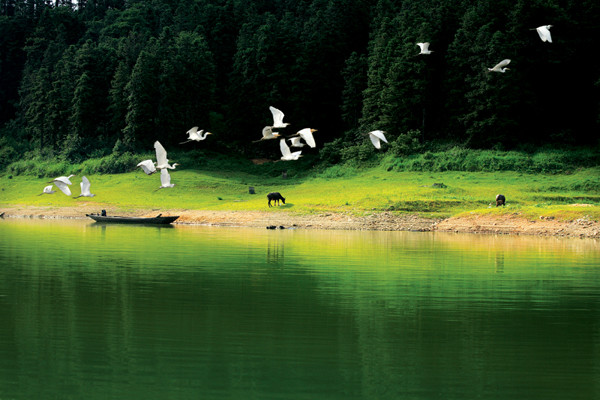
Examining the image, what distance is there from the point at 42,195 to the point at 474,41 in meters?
43.1

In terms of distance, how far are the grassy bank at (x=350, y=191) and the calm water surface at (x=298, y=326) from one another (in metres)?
19.8

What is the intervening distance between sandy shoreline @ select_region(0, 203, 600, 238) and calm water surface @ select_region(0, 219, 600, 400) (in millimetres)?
13136

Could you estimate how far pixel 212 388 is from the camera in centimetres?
1116

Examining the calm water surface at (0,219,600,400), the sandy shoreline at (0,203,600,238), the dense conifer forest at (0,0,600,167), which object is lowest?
the sandy shoreline at (0,203,600,238)

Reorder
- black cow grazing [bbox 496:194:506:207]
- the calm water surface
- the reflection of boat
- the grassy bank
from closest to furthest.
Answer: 1. the calm water surface
2. black cow grazing [bbox 496:194:506:207]
3. the grassy bank
4. the reflection of boat

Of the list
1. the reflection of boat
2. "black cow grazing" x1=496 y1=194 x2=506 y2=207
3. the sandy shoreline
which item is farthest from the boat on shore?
"black cow grazing" x1=496 y1=194 x2=506 y2=207

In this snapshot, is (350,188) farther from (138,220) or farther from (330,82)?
(330,82)

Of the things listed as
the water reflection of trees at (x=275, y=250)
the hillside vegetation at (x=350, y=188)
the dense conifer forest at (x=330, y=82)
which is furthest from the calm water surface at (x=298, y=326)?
the dense conifer forest at (x=330, y=82)

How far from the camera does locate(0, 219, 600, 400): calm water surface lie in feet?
37.4

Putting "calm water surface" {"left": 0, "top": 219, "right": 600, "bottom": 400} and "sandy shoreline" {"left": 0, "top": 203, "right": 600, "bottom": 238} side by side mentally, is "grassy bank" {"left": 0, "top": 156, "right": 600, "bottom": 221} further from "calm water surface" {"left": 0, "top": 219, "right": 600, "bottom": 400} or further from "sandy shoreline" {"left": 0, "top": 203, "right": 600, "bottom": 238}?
"calm water surface" {"left": 0, "top": 219, "right": 600, "bottom": 400}

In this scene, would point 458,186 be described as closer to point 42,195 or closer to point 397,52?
point 397,52

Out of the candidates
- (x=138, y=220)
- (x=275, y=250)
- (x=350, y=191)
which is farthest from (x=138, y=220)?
(x=275, y=250)

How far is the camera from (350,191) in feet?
189

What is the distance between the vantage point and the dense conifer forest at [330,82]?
6844 cm
